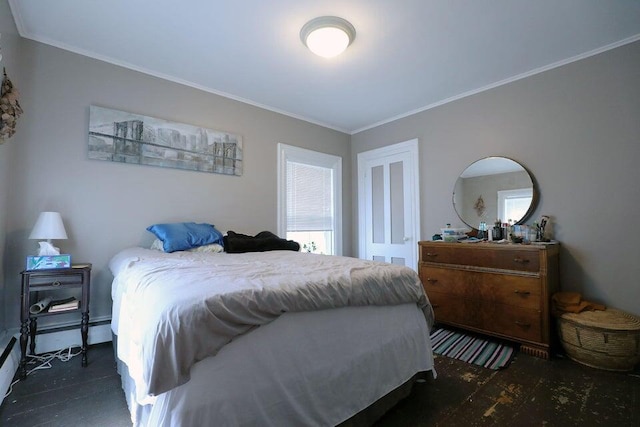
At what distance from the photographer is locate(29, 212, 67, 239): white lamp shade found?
204cm

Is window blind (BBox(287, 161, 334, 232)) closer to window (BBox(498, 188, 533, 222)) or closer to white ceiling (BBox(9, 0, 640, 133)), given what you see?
white ceiling (BBox(9, 0, 640, 133))

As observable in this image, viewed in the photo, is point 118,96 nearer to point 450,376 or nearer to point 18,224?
point 18,224

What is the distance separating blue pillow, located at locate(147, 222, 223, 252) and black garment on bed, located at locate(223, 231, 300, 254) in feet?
0.37

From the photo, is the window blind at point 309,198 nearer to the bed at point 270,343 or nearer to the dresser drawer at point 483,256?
the dresser drawer at point 483,256

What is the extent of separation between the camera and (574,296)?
2369mm

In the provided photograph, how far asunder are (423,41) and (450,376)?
101 inches

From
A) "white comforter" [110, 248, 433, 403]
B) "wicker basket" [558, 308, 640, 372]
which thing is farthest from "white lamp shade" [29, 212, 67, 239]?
"wicker basket" [558, 308, 640, 372]

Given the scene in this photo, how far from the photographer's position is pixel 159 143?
2828 mm

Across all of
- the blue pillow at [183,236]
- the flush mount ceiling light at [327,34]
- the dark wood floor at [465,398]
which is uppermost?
the flush mount ceiling light at [327,34]

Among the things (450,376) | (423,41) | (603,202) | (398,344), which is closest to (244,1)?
(423,41)

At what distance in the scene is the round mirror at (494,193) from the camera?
9.34 ft

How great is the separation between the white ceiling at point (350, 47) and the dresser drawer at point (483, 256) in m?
1.73

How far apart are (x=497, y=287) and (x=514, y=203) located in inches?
36.8

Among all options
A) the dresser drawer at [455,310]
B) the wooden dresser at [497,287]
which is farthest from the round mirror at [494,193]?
the dresser drawer at [455,310]
